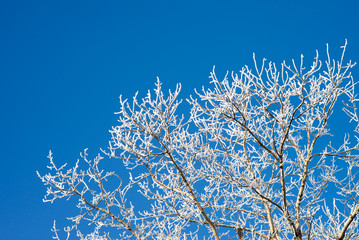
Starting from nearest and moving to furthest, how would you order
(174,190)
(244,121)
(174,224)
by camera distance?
1. (244,121)
2. (174,190)
3. (174,224)

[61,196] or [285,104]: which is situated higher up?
[61,196]

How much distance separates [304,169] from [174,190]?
6.42 feet

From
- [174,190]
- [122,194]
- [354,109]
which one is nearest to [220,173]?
[174,190]

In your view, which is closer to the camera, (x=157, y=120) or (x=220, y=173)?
(x=157, y=120)

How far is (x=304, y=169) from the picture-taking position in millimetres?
5434

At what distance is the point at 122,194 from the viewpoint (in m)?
5.93

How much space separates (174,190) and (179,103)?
153cm

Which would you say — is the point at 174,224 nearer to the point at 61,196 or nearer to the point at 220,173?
the point at 220,173

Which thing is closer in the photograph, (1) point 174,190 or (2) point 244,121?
(2) point 244,121

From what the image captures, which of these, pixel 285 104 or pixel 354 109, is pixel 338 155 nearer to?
pixel 354 109

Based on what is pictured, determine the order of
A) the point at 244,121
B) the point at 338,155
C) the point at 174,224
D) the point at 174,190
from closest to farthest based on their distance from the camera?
the point at 244,121, the point at 338,155, the point at 174,190, the point at 174,224

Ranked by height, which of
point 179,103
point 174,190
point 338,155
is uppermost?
point 179,103

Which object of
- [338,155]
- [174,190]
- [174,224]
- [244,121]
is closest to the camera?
[244,121]

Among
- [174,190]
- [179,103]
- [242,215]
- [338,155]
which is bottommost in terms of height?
[338,155]
